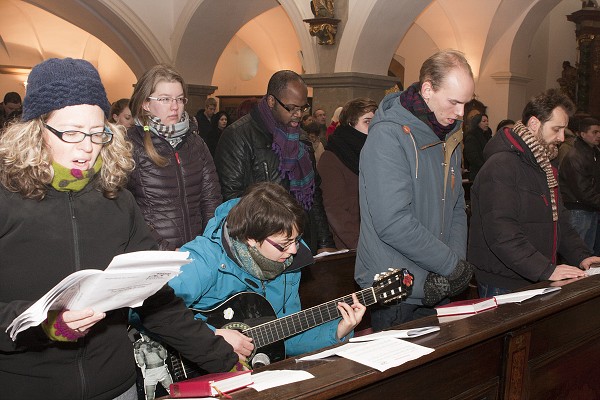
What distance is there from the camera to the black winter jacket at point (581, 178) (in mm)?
6180

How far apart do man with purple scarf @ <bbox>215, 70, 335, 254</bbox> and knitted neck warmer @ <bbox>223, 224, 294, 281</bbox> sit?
1008 mm

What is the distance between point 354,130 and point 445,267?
5.52 ft

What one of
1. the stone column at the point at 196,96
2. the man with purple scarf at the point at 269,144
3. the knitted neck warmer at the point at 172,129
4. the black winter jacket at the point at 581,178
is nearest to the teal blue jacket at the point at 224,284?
the knitted neck warmer at the point at 172,129

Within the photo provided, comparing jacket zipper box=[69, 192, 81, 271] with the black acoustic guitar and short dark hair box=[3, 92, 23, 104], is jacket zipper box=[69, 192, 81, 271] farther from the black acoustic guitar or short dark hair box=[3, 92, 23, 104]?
short dark hair box=[3, 92, 23, 104]

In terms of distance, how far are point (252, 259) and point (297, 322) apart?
14.0 inches

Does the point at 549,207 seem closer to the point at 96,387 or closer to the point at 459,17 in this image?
the point at 96,387

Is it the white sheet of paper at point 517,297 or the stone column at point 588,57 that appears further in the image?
the stone column at point 588,57

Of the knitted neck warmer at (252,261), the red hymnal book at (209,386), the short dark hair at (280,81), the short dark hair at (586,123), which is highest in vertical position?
the short dark hair at (280,81)

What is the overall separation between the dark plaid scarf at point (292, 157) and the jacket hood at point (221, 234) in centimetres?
99

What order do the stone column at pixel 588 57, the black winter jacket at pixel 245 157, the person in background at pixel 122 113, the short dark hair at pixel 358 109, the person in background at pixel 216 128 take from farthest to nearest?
the stone column at pixel 588 57, the person in background at pixel 216 128, the person in background at pixel 122 113, the short dark hair at pixel 358 109, the black winter jacket at pixel 245 157

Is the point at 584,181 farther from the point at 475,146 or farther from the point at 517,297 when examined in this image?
the point at 517,297

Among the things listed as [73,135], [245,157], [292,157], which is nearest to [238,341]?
[73,135]

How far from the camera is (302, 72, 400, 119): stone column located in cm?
880

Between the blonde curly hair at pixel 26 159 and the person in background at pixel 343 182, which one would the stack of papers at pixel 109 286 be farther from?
the person in background at pixel 343 182
